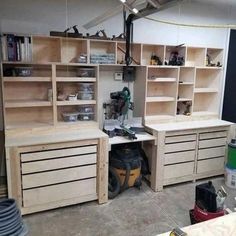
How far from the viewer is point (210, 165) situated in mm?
3637

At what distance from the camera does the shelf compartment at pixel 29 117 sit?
3.01 metres

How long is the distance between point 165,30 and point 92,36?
48.7 inches

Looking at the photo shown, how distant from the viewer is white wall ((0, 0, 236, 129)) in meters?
2.96

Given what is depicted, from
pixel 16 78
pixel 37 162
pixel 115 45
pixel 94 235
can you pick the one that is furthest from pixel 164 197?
pixel 16 78

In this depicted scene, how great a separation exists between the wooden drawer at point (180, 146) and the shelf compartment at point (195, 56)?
4.21 feet

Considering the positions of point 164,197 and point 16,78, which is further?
point 164,197

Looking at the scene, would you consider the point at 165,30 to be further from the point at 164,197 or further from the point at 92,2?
the point at 164,197

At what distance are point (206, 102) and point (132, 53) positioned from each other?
1580 millimetres

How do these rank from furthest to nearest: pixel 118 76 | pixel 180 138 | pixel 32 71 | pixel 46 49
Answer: pixel 118 76 → pixel 180 138 → pixel 46 49 → pixel 32 71

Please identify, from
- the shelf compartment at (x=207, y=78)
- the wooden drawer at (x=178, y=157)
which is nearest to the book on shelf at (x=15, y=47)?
the wooden drawer at (x=178, y=157)

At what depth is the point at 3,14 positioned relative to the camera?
2.88 m

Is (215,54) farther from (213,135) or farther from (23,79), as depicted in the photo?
(23,79)

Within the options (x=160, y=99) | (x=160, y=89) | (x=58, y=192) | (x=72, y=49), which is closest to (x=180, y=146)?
(x=160, y=99)

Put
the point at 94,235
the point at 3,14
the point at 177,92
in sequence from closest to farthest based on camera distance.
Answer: the point at 94,235 < the point at 3,14 < the point at 177,92
